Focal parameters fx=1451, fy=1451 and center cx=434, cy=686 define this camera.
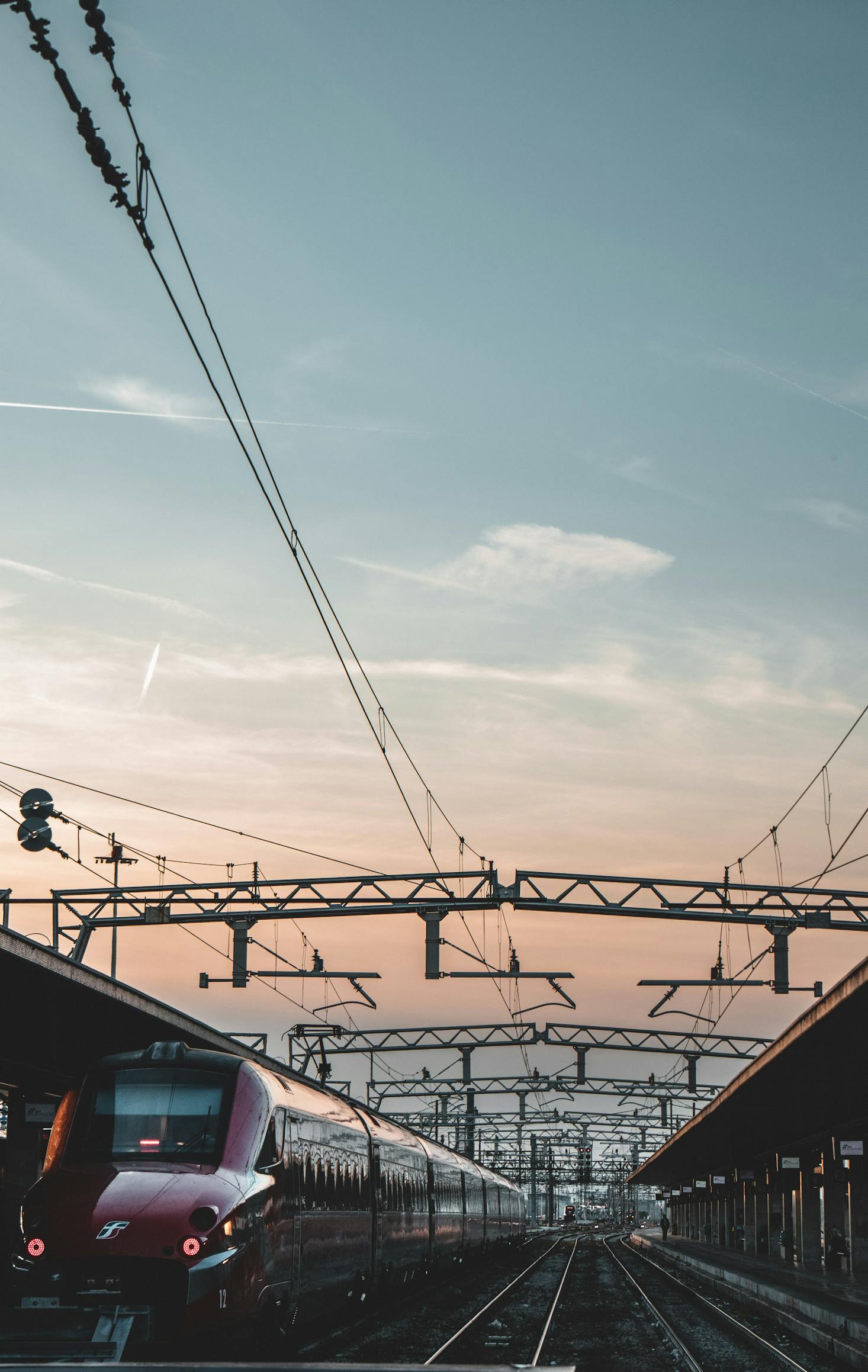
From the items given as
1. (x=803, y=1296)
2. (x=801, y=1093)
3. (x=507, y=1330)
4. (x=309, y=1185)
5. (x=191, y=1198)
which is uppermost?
(x=801, y=1093)

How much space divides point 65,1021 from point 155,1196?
28.4 ft

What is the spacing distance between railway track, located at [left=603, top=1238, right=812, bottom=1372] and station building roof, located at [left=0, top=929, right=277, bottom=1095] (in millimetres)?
7279

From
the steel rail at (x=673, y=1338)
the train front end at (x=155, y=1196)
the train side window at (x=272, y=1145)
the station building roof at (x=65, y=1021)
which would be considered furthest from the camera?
the steel rail at (x=673, y=1338)

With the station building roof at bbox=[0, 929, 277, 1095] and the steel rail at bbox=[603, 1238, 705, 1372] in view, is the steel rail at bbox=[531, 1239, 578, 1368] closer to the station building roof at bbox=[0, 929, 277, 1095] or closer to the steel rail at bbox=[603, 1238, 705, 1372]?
the steel rail at bbox=[603, 1238, 705, 1372]

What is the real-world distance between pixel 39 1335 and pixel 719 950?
31.0 metres

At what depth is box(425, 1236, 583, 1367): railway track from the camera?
1948 cm

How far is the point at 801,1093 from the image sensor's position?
33750 mm

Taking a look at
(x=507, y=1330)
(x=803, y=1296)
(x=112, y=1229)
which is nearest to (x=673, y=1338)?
(x=507, y=1330)

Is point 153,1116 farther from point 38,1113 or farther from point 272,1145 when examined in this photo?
point 38,1113

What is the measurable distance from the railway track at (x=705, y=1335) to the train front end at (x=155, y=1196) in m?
7.83

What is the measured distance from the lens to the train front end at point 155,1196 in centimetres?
1277

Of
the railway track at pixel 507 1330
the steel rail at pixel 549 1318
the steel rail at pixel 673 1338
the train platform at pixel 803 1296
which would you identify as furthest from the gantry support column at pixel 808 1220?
the railway track at pixel 507 1330

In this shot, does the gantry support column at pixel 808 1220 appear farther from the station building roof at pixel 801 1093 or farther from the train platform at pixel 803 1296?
the train platform at pixel 803 1296

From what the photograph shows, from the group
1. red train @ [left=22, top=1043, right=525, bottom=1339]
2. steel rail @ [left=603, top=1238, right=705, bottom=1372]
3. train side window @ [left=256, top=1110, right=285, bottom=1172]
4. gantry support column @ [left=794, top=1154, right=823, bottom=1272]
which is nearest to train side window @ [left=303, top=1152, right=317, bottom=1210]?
red train @ [left=22, top=1043, right=525, bottom=1339]
